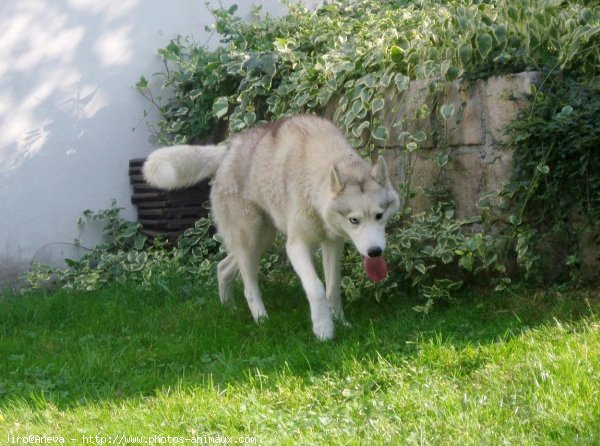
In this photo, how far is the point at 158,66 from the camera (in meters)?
7.91

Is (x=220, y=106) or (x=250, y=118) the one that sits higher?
(x=220, y=106)

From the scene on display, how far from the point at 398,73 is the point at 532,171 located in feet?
4.04

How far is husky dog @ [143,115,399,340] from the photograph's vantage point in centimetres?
486

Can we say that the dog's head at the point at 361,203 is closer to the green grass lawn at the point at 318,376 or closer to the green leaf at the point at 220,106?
the green grass lawn at the point at 318,376

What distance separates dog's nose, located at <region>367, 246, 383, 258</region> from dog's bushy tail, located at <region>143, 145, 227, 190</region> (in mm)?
1524

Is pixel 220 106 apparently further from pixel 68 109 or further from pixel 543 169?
pixel 543 169

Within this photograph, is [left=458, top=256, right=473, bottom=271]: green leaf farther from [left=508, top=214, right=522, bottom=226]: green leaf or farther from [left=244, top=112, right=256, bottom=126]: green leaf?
[left=244, top=112, right=256, bottom=126]: green leaf

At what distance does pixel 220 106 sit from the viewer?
7148 millimetres

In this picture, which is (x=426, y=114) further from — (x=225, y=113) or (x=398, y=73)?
(x=225, y=113)

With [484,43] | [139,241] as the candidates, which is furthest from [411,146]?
[139,241]

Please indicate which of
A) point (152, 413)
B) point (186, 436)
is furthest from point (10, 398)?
point (186, 436)

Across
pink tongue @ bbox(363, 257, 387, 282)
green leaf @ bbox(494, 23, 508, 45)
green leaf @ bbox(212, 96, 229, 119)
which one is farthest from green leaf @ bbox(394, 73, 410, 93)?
green leaf @ bbox(212, 96, 229, 119)

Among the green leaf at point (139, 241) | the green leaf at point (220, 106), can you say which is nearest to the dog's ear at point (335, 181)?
the green leaf at point (220, 106)

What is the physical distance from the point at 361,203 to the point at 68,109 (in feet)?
11.7
